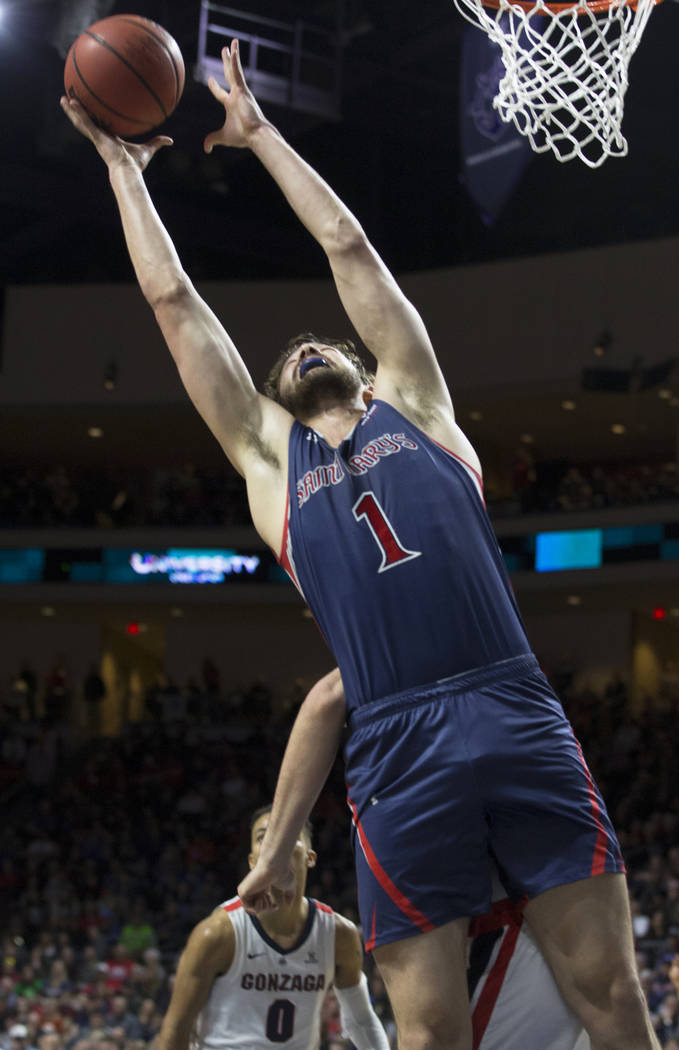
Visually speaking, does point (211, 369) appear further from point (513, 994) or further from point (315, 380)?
point (513, 994)

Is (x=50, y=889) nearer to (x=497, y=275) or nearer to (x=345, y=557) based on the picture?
(x=497, y=275)

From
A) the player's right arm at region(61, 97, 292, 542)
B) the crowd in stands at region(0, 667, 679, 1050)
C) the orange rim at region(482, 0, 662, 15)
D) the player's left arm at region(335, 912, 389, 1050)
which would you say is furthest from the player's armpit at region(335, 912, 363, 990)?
the crowd in stands at region(0, 667, 679, 1050)

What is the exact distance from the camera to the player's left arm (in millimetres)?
4918

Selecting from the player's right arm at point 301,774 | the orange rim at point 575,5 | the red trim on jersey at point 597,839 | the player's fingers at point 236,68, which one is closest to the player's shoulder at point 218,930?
the player's right arm at point 301,774

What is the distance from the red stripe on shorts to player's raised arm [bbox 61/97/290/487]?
941mm

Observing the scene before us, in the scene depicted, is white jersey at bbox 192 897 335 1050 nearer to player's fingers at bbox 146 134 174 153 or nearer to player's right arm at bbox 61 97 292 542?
player's right arm at bbox 61 97 292 542

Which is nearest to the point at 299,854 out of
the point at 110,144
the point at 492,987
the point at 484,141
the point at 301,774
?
the point at 301,774

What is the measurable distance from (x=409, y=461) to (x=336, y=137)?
2261cm

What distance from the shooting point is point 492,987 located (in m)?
2.68

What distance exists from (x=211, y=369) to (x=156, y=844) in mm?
17143

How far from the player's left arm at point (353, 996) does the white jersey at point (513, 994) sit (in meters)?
2.28

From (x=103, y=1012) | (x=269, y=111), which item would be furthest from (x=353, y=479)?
(x=269, y=111)

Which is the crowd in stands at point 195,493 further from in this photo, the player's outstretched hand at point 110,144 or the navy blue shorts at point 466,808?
the navy blue shorts at point 466,808

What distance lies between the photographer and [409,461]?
288 centimetres
